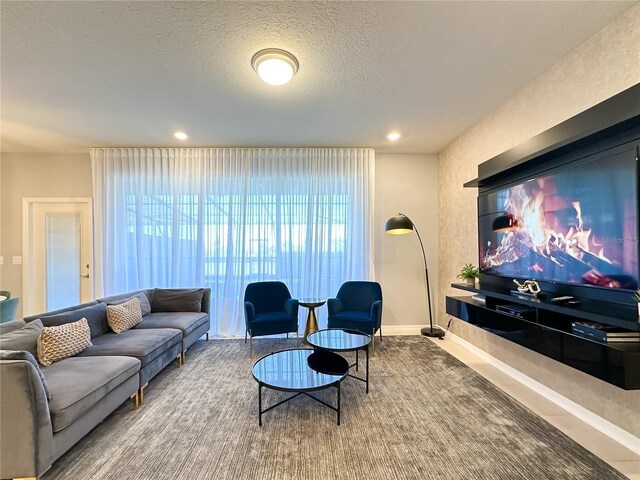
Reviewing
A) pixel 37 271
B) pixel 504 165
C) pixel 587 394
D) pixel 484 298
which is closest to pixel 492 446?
pixel 587 394

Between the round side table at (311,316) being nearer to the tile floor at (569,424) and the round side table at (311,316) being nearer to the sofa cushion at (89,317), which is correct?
the tile floor at (569,424)

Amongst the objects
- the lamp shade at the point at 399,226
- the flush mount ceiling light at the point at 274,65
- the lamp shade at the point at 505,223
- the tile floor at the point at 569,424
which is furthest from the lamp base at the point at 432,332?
the flush mount ceiling light at the point at 274,65

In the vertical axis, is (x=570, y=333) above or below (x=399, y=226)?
below

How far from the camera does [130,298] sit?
3.45 meters

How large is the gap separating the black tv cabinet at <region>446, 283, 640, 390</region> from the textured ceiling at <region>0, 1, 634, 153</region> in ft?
6.34

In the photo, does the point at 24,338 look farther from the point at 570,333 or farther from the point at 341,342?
the point at 570,333

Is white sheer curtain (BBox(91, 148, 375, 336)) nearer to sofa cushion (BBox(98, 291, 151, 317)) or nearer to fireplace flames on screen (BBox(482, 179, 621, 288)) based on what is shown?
sofa cushion (BBox(98, 291, 151, 317))

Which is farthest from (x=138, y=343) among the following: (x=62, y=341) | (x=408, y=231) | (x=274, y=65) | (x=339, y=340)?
(x=408, y=231)

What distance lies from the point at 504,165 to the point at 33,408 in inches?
153

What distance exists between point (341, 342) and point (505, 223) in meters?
1.99

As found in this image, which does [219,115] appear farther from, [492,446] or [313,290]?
[492,446]

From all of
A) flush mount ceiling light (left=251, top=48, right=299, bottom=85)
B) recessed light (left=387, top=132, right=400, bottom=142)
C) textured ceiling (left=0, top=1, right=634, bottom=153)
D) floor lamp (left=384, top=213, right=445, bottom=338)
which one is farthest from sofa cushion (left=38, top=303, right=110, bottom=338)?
recessed light (left=387, top=132, right=400, bottom=142)

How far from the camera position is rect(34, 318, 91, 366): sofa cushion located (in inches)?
84.4

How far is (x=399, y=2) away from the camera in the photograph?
1.74 meters
